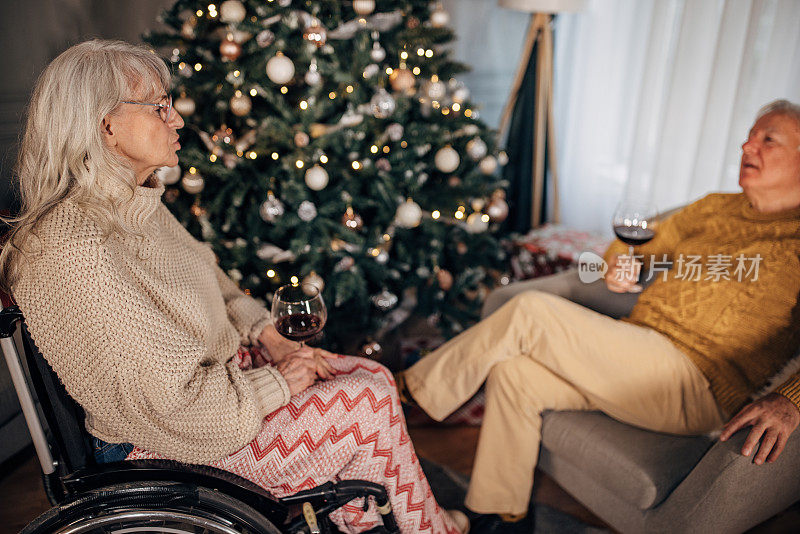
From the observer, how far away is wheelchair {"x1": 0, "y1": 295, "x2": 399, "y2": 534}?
1.06 m

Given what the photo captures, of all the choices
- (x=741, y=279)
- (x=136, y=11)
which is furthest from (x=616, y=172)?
(x=136, y=11)

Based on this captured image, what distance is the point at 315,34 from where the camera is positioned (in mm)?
2018

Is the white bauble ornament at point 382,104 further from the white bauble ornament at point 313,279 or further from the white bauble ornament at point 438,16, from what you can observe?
the white bauble ornament at point 313,279

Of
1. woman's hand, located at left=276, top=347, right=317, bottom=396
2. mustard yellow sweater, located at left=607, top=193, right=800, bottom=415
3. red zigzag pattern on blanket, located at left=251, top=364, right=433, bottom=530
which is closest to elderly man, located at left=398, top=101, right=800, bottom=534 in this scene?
mustard yellow sweater, located at left=607, top=193, right=800, bottom=415

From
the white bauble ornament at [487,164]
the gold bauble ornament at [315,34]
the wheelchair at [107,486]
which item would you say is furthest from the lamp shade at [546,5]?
the wheelchair at [107,486]

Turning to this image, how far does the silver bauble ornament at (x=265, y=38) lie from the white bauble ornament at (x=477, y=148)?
866 millimetres

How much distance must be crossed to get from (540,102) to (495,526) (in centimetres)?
233

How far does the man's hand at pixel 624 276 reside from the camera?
70.4 inches

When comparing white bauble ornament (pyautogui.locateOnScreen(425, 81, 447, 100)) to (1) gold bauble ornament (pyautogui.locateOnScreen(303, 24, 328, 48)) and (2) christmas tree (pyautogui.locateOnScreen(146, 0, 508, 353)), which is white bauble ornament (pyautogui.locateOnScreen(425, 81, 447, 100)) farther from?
(1) gold bauble ornament (pyautogui.locateOnScreen(303, 24, 328, 48))

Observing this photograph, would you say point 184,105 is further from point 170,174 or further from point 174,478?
point 174,478

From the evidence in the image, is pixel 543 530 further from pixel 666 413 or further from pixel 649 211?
pixel 649 211

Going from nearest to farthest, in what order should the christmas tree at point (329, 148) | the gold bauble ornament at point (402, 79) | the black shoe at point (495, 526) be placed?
the black shoe at point (495, 526)
the christmas tree at point (329, 148)
the gold bauble ornament at point (402, 79)

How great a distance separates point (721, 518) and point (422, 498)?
664 mm

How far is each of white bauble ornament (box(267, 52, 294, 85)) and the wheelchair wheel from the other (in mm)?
1378
